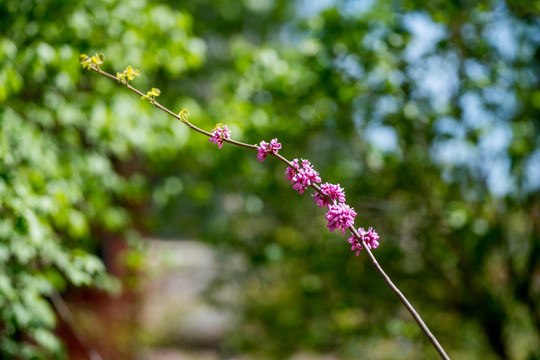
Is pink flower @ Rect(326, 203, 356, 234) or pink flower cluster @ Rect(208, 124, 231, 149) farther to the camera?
pink flower cluster @ Rect(208, 124, 231, 149)

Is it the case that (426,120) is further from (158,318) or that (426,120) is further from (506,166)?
(158,318)

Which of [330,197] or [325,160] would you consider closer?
[330,197]

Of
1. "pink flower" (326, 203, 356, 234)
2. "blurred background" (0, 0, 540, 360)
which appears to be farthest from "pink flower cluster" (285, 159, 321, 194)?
"blurred background" (0, 0, 540, 360)

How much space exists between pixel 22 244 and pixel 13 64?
101 cm

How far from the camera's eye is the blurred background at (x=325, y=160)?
319cm

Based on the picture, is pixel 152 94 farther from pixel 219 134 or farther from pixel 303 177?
pixel 303 177

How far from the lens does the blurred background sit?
319cm

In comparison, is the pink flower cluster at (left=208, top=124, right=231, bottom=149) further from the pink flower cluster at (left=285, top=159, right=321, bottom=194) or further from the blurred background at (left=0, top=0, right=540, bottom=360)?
the blurred background at (left=0, top=0, right=540, bottom=360)

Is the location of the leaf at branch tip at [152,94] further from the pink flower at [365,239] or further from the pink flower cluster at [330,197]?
the pink flower at [365,239]

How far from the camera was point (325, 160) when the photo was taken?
5145 millimetres

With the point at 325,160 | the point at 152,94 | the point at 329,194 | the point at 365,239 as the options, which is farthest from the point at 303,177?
the point at 325,160

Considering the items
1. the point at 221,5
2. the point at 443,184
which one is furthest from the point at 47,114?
the point at 221,5

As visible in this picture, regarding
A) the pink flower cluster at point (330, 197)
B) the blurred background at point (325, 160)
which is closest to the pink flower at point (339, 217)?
the pink flower cluster at point (330, 197)

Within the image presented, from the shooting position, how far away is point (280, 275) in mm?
5836
